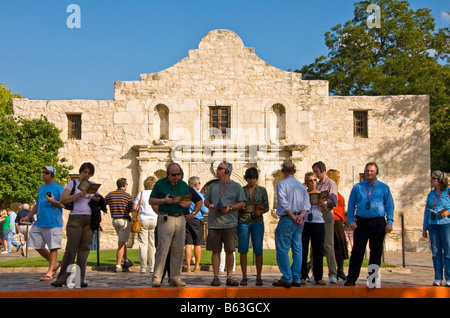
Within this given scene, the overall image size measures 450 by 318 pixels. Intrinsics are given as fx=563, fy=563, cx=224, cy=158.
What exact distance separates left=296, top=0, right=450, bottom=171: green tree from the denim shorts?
61.5ft

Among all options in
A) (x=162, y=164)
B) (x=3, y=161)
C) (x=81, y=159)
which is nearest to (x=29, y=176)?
(x=3, y=161)

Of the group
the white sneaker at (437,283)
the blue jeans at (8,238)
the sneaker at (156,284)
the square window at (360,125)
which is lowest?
the blue jeans at (8,238)

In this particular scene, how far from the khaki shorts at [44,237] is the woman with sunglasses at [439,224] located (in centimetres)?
635

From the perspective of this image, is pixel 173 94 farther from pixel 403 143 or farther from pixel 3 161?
pixel 403 143

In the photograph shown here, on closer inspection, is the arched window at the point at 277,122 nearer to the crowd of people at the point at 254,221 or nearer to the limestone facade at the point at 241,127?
the limestone facade at the point at 241,127

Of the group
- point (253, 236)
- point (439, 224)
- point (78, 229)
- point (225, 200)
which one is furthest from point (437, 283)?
point (78, 229)

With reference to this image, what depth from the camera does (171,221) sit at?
8695 mm

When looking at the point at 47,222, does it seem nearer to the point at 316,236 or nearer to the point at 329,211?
the point at 316,236

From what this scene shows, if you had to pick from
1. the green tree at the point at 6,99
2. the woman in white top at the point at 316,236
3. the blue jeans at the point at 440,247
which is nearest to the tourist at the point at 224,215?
the woman in white top at the point at 316,236

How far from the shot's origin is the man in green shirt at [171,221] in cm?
863

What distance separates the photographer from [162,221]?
8711mm

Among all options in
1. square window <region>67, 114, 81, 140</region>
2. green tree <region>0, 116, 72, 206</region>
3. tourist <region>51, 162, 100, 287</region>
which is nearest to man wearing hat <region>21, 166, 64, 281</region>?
tourist <region>51, 162, 100, 287</region>

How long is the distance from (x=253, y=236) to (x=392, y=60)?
2259cm
